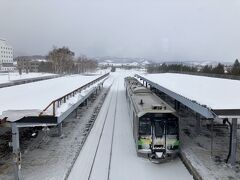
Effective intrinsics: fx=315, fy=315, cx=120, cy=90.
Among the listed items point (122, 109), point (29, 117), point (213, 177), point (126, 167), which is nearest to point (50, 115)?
point (29, 117)

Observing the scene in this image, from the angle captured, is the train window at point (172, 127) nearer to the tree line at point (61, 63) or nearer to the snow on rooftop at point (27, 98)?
the snow on rooftop at point (27, 98)

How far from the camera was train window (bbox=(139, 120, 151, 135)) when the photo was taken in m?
15.5

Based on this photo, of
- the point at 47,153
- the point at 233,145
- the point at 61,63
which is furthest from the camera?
the point at 61,63

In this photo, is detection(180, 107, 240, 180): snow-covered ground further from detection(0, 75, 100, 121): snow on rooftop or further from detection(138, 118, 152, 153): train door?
detection(0, 75, 100, 121): snow on rooftop

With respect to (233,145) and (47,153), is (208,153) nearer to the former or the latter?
(233,145)

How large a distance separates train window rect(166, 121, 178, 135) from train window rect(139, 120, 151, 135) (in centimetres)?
93

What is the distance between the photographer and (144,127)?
15.6 meters

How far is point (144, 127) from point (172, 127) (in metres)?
1.37

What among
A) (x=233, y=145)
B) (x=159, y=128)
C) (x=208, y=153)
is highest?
(x=159, y=128)

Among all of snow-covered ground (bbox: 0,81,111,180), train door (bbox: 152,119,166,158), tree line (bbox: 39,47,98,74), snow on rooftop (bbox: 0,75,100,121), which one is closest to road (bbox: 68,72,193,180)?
snow-covered ground (bbox: 0,81,111,180)

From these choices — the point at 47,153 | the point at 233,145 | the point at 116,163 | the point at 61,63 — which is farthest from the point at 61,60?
the point at 233,145

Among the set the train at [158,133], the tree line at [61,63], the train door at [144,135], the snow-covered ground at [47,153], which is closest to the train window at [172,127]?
the train at [158,133]

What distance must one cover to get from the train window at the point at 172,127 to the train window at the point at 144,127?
0.93 m

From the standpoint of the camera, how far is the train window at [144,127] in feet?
50.8
